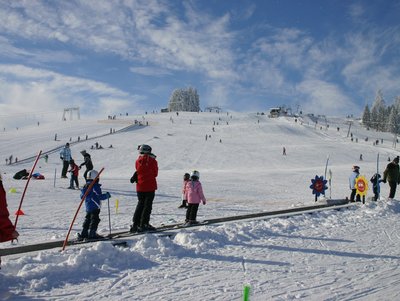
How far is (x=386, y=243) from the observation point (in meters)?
8.28

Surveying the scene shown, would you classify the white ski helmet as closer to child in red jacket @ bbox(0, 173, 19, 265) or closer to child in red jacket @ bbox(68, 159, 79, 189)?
child in red jacket @ bbox(0, 173, 19, 265)

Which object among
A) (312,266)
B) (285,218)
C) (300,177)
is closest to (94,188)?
(312,266)

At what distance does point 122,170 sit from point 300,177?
15.0 m

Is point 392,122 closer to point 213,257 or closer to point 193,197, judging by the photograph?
point 193,197

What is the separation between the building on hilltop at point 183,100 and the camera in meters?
125

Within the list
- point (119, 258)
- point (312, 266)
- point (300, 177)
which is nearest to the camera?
point (119, 258)

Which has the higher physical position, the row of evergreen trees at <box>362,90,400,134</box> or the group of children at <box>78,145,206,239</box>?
the row of evergreen trees at <box>362,90,400,134</box>

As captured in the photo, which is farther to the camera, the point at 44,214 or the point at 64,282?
the point at 44,214

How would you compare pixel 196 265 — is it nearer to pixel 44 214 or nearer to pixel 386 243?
pixel 386 243

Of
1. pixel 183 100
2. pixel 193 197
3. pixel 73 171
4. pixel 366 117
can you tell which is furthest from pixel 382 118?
pixel 193 197

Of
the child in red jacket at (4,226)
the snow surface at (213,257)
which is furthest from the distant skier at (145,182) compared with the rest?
the child in red jacket at (4,226)

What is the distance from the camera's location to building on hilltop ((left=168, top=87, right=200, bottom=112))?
125m

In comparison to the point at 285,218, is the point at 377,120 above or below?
above

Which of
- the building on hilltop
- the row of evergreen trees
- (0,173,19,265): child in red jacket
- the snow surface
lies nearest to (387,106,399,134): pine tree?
the row of evergreen trees
